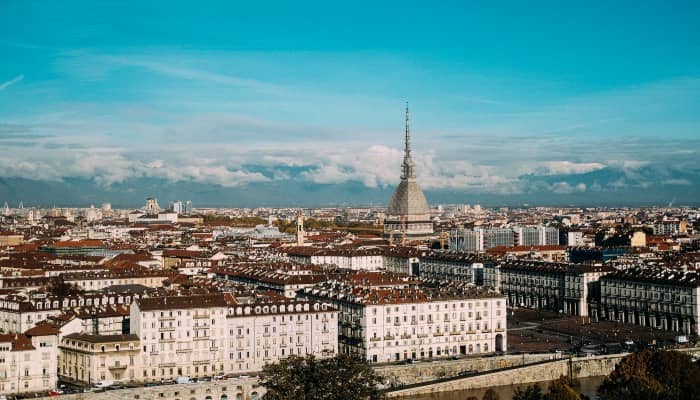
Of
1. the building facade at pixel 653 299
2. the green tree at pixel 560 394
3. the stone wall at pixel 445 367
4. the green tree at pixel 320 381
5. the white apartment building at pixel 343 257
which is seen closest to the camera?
the green tree at pixel 560 394

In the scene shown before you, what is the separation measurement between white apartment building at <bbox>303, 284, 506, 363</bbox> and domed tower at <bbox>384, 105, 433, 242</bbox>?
72.7 metres

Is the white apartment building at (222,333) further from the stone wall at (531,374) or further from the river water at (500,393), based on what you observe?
the river water at (500,393)

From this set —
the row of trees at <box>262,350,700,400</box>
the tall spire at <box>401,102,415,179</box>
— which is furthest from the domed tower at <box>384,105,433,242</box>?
the row of trees at <box>262,350,700,400</box>

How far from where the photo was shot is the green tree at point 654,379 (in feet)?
116

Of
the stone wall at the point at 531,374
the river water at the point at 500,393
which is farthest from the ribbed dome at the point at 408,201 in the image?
the river water at the point at 500,393

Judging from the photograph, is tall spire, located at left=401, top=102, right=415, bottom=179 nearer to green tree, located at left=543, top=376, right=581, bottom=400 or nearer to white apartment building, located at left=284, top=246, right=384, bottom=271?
white apartment building, located at left=284, top=246, right=384, bottom=271

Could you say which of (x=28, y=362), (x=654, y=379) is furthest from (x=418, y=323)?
(x=28, y=362)

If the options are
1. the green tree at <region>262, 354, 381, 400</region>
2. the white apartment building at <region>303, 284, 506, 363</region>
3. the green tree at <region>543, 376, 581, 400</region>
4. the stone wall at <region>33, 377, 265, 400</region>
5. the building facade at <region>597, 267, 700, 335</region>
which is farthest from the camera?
the building facade at <region>597, 267, 700, 335</region>

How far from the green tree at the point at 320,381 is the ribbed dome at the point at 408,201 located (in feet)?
310

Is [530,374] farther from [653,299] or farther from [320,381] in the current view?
[653,299]

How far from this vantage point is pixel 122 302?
54062 mm

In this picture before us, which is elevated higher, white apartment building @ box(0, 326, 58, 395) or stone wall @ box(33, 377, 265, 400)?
white apartment building @ box(0, 326, 58, 395)

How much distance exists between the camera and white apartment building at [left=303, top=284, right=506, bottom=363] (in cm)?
5153

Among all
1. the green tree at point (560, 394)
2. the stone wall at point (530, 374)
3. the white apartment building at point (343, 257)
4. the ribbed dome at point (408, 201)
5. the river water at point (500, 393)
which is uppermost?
the ribbed dome at point (408, 201)
